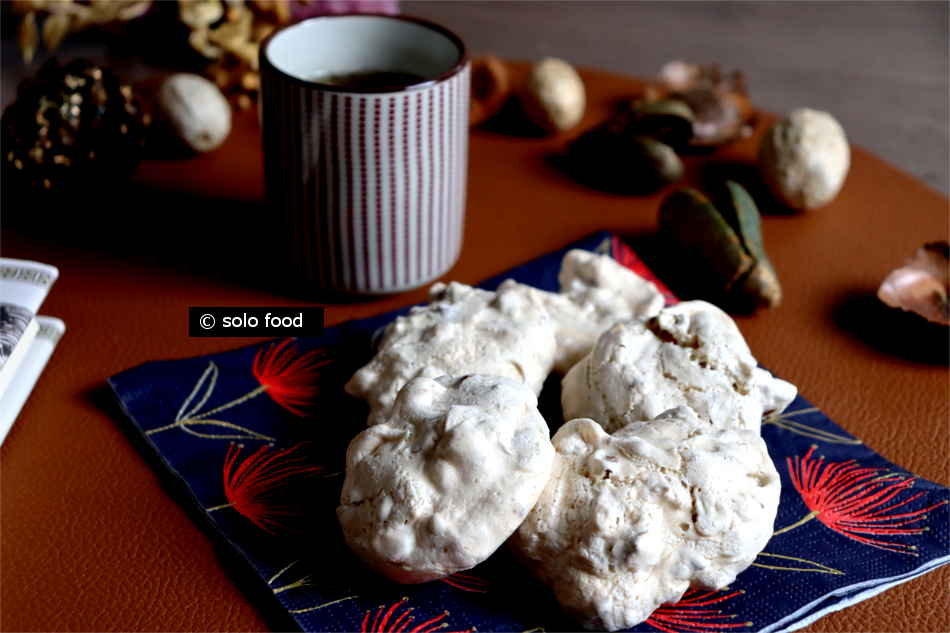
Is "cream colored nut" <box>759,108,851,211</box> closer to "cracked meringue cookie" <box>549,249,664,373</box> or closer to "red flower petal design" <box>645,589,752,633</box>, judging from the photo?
"cracked meringue cookie" <box>549,249,664,373</box>

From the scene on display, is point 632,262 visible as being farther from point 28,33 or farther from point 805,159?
point 28,33

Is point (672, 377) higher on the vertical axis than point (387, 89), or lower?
lower

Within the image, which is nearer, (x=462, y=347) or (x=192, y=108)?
(x=462, y=347)

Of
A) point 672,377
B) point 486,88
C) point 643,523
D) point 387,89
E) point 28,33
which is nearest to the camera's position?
point 643,523

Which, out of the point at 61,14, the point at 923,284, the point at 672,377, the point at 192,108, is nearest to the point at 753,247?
the point at 923,284

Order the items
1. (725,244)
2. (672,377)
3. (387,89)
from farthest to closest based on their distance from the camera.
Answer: (725,244), (387,89), (672,377)

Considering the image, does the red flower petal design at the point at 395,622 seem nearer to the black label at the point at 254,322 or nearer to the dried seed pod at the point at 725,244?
the black label at the point at 254,322

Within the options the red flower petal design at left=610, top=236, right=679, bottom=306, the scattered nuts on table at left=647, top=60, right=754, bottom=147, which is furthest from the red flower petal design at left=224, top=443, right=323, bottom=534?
the scattered nuts on table at left=647, top=60, right=754, bottom=147
